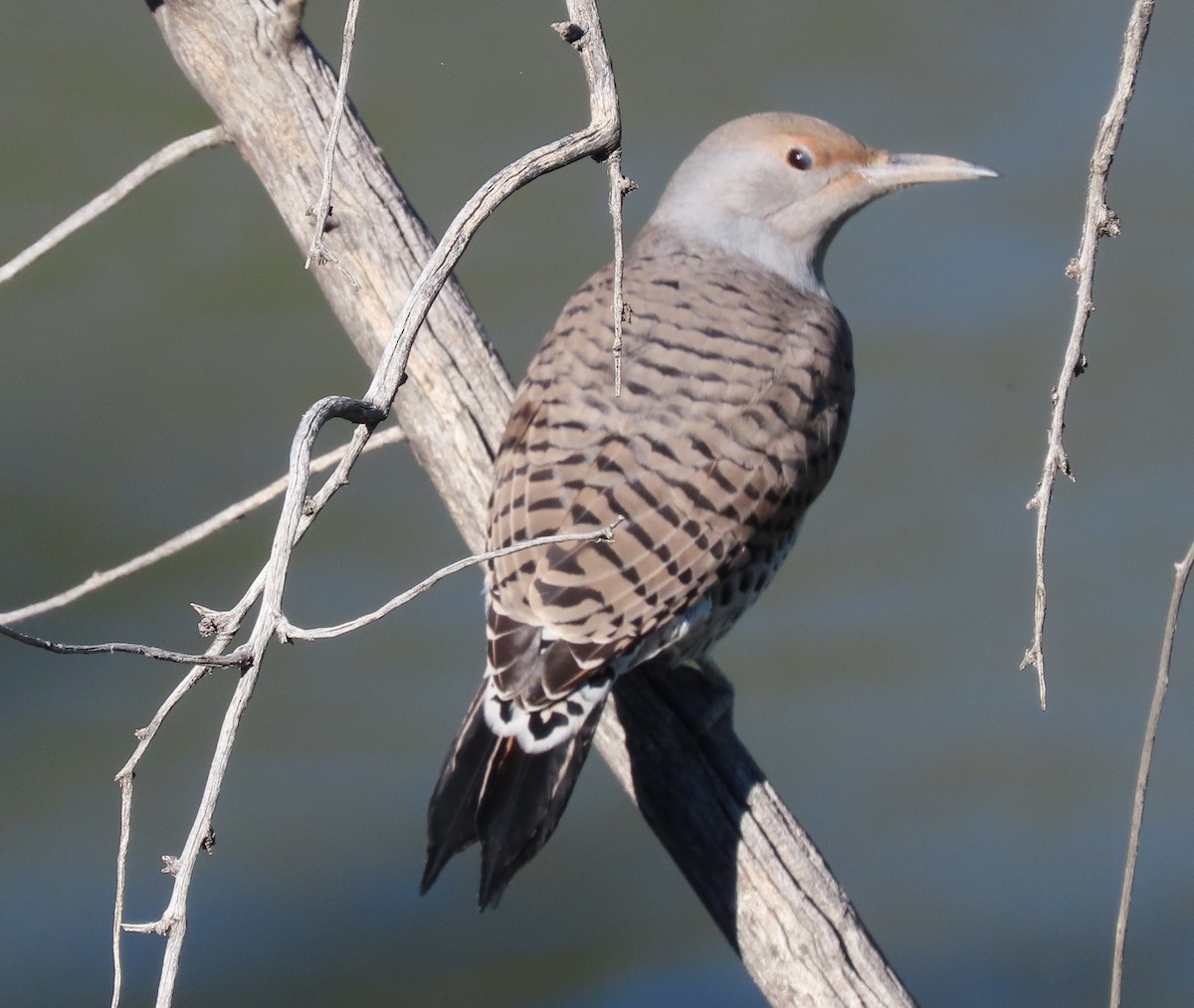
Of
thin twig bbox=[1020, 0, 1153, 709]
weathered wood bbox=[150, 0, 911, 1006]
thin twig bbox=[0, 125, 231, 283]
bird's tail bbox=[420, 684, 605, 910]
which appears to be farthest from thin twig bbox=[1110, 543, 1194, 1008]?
Result: thin twig bbox=[0, 125, 231, 283]

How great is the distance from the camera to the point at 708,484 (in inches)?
123

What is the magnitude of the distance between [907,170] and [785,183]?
28cm

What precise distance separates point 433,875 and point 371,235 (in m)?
1.14

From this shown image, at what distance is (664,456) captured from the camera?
123 inches

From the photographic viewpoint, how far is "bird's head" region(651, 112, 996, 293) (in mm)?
3764

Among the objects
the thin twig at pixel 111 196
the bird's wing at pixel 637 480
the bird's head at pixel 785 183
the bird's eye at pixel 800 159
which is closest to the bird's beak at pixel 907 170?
the bird's head at pixel 785 183

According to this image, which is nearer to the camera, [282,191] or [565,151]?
[565,151]

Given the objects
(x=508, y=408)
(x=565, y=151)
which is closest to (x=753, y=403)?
(x=508, y=408)

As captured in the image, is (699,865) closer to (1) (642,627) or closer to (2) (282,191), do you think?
(1) (642,627)

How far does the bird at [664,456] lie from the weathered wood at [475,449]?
137 mm

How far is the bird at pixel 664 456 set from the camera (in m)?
2.86

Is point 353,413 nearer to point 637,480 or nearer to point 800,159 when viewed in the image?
point 637,480

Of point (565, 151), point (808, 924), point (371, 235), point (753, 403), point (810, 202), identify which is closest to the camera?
point (565, 151)

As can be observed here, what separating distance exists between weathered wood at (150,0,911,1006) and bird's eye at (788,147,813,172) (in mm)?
1010
